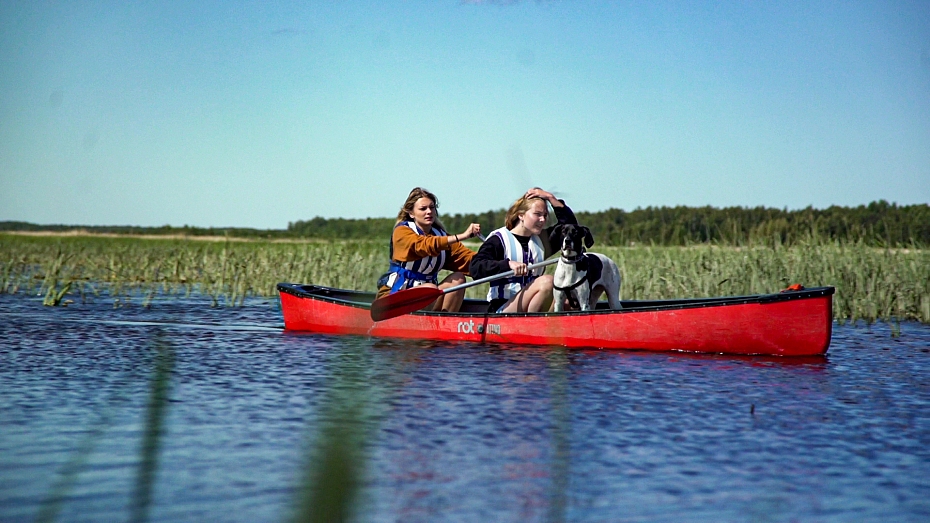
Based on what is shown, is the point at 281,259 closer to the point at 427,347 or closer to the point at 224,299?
the point at 224,299

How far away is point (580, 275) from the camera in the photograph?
852cm

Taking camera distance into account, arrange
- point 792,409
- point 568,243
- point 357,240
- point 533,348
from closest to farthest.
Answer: point 792,409 → point 568,243 → point 533,348 → point 357,240

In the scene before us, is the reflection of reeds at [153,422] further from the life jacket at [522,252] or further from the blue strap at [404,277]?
the blue strap at [404,277]

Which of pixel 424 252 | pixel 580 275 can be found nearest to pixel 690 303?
pixel 580 275

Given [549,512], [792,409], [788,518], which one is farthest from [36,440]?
[792,409]

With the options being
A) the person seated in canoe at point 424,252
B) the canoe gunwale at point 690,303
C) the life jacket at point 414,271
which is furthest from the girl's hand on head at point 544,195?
the life jacket at point 414,271

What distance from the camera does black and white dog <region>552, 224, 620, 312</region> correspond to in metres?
8.25

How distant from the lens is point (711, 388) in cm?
660

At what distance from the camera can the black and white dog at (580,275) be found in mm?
8250

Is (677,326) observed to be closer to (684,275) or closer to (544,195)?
(544,195)

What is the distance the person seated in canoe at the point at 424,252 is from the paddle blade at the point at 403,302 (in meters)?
0.13

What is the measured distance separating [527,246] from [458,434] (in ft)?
14.3

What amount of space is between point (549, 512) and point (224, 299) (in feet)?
39.7

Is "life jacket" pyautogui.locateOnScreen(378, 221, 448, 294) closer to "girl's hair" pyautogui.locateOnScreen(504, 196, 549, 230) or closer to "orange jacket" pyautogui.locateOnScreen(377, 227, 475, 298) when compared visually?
"orange jacket" pyautogui.locateOnScreen(377, 227, 475, 298)
